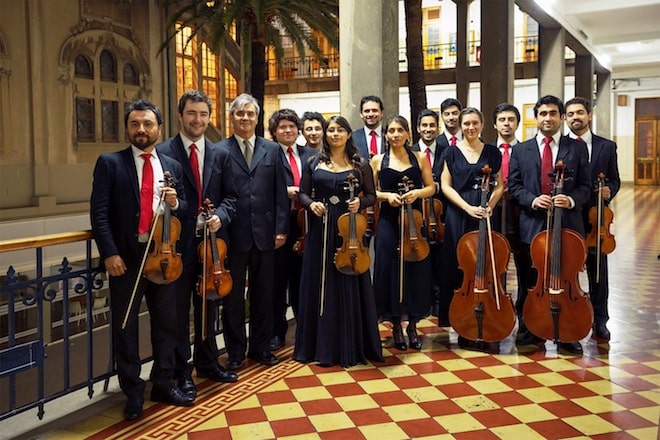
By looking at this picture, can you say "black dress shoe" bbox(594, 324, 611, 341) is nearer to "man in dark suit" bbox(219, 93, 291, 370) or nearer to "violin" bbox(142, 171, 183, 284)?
"man in dark suit" bbox(219, 93, 291, 370)

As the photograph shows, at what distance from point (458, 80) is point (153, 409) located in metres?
12.5

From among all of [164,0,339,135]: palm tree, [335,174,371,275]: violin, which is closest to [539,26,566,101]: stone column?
[164,0,339,135]: palm tree

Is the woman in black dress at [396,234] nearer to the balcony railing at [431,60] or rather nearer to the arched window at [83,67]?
the arched window at [83,67]

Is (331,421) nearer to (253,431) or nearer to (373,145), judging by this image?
(253,431)

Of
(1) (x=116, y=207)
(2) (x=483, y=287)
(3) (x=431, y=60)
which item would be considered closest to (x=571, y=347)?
(2) (x=483, y=287)

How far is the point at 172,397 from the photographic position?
3.67m

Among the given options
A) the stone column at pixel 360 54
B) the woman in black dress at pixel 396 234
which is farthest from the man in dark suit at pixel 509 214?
the stone column at pixel 360 54

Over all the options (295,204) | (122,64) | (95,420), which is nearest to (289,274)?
(295,204)

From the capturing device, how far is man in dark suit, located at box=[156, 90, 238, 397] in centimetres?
371

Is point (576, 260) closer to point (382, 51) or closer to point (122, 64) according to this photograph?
point (382, 51)

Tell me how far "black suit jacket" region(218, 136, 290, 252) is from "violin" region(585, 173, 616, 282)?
7.01 ft

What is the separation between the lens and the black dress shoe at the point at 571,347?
4.54m

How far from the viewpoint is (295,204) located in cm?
464

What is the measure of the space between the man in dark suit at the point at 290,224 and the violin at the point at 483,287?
111 cm
